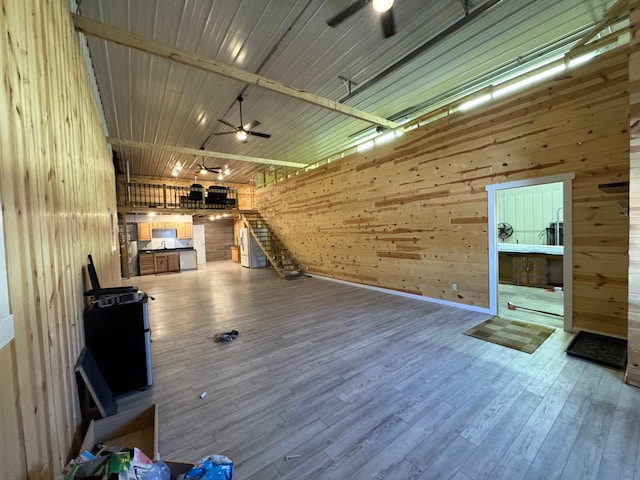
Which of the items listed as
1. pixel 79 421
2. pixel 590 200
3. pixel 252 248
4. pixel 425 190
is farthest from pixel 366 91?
pixel 252 248

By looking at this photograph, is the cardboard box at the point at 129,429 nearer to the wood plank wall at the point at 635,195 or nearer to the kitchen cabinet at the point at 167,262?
the wood plank wall at the point at 635,195

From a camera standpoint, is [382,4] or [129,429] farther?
[382,4]

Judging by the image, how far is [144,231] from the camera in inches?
428

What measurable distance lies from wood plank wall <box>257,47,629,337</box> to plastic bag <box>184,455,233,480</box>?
179 inches

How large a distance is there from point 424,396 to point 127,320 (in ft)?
9.52

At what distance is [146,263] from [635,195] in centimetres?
1288

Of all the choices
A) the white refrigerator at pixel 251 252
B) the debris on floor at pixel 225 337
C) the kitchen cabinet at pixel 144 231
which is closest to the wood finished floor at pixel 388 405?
the debris on floor at pixel 225 337

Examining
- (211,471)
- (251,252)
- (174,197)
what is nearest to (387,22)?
(211,471)

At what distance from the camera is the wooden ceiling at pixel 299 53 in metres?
3.04

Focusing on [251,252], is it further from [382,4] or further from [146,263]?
[382,4]

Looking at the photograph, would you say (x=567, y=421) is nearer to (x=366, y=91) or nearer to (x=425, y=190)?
(x=425, y=190)

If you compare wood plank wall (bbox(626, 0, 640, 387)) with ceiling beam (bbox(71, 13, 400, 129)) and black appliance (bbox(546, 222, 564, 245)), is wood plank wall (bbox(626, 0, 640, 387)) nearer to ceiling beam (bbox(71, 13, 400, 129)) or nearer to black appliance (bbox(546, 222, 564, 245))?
ceiling beam (bbox(71, 13, 400, 129))

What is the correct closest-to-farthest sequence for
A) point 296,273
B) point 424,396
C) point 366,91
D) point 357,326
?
point 424,396 < point 357,326 < point 366,91 < point 296,273

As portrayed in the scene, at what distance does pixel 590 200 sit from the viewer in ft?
11.0
